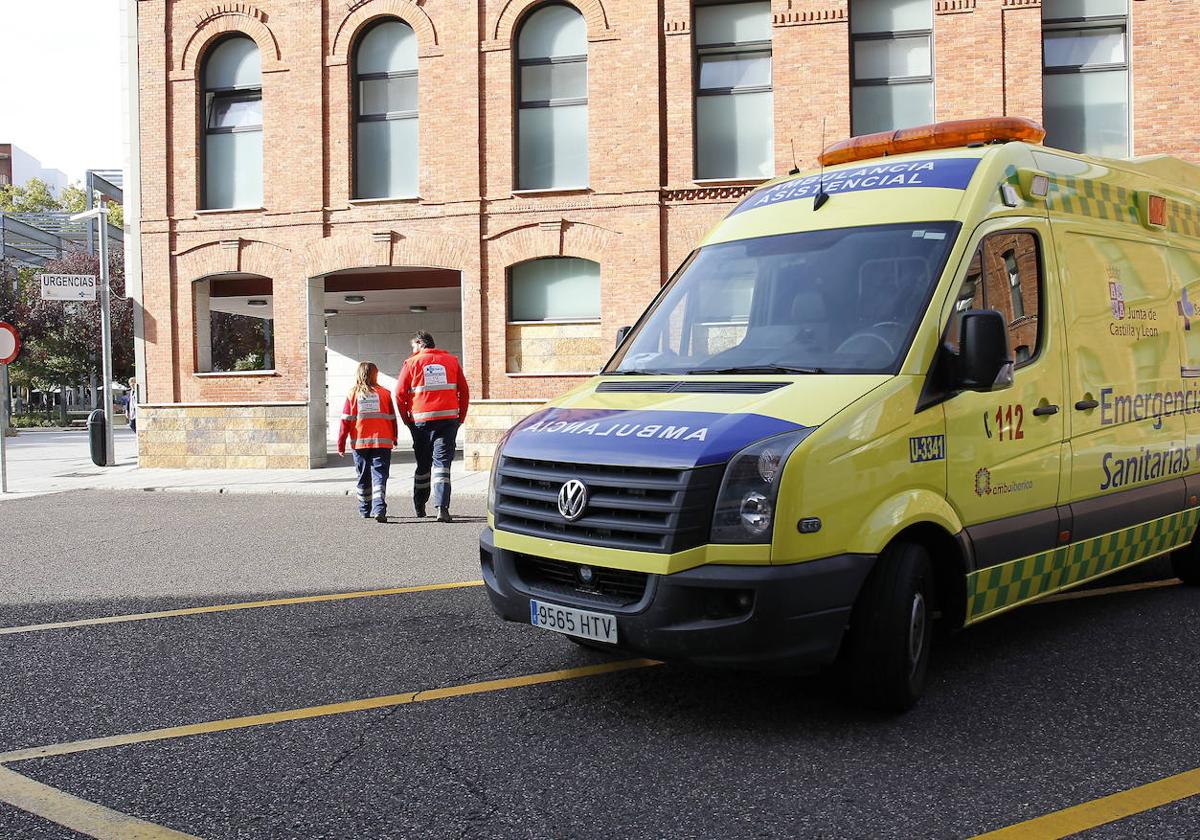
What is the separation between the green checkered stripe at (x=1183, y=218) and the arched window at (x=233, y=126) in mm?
16236

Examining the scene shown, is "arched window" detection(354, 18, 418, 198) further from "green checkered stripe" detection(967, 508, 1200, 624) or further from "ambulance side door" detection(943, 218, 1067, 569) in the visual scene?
"ambulance side door" detection(943, 218, 1067, 569)

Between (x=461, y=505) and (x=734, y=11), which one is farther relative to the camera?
(x=734, y=11)

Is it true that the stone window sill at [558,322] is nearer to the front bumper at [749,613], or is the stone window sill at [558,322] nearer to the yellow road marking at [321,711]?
the yellow road marking at [321,711]

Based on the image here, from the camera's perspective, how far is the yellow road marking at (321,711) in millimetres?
4246

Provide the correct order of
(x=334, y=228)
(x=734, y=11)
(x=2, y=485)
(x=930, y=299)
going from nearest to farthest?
1. (x=930, y=299)
2. (x=2, y=485)
3. (x=734, y=11)
4. (x=334, y=228)

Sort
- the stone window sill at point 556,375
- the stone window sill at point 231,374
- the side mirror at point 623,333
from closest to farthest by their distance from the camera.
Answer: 1. the side mirror at point 623,333
2. the stone window sill at point 556,375
3. the stone window sill at point 231,374

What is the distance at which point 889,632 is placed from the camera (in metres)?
4.24

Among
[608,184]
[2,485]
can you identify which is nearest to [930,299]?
[608,184]

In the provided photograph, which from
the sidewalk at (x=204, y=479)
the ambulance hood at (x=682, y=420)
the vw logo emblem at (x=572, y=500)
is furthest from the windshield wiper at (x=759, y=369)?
the sidewalk at (x=204, y=479)

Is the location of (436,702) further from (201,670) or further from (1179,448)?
(1179,448)

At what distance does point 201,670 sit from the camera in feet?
17.6

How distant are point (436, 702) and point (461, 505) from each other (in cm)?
844

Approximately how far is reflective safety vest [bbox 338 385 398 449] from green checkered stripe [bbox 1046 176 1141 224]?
7.48 m

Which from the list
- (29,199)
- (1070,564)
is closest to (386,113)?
(1070,564)
